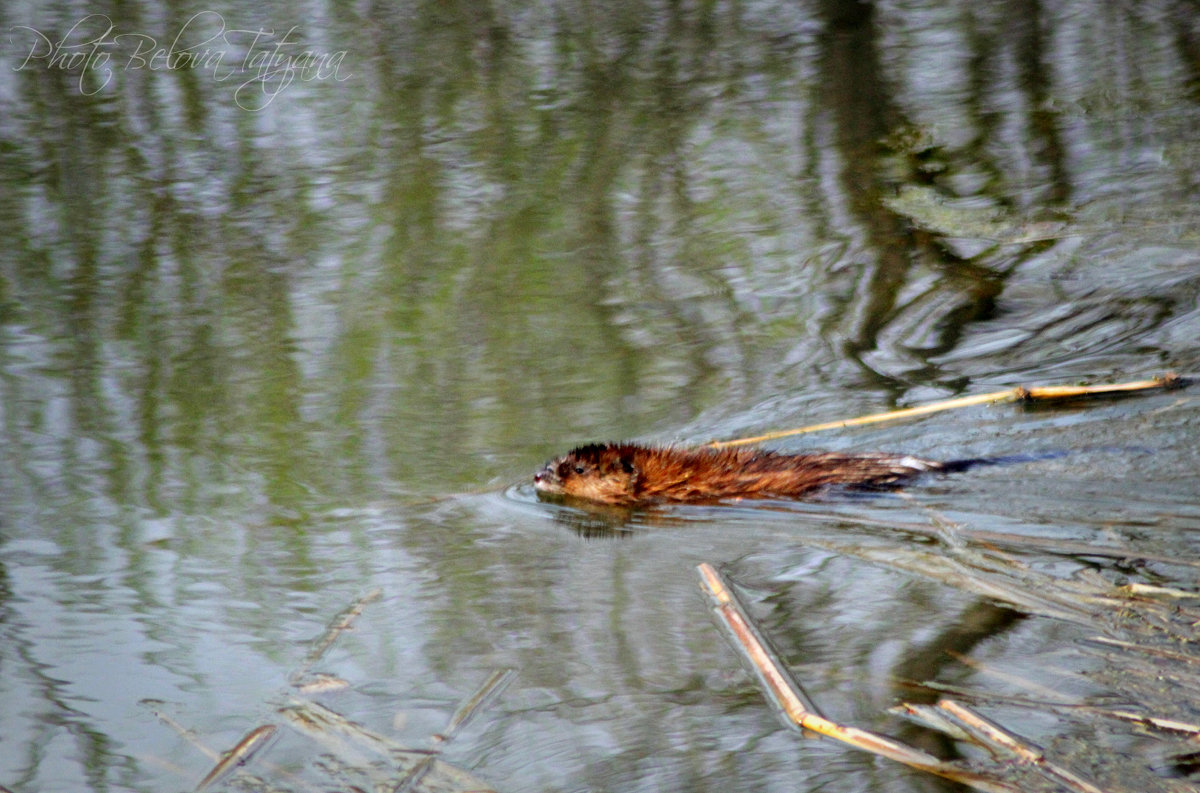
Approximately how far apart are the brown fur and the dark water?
116mm

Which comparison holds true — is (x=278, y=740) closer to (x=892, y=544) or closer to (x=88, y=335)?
(x=892, y=544)

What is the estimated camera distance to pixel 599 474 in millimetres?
4645

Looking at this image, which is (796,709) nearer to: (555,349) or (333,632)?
(333,632)

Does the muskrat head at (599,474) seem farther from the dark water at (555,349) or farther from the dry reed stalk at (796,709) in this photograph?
the dry reed stalk at (796,709)

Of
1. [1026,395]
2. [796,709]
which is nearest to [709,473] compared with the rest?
[1026,395]

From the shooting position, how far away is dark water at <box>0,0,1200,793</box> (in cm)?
328

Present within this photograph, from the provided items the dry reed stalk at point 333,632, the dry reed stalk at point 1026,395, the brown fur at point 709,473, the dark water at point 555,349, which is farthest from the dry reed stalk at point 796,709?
the dry reed stalk at point 1026,395

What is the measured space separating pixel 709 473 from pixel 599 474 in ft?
1.30

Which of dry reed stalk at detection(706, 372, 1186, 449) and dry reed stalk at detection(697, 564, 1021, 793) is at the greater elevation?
dry reed stalk at detection(697, 564, 1021, 793)

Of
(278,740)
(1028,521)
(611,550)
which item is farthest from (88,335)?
(1028,521)

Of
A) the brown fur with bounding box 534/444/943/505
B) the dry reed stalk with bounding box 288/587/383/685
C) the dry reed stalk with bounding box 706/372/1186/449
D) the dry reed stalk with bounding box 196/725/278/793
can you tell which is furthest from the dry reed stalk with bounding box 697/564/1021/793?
the dry reed stalk with bounding box 706/372/1186/449

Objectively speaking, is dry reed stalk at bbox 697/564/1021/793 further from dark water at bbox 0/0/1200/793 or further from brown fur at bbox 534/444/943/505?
brown fur at bbox 534/444/943/505

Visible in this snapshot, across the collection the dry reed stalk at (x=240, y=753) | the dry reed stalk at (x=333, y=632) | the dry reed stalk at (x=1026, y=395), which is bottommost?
the dry reed stalk at (x=1026, y=395)

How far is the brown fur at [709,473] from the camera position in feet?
15.1
